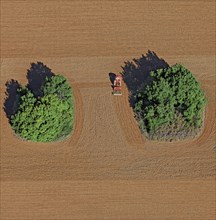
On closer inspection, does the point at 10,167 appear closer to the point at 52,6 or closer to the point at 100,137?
the point at 100,137

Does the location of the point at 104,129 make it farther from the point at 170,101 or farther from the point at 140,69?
the point at 140,69

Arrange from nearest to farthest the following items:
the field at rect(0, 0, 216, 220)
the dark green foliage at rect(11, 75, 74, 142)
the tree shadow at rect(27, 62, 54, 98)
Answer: the field at rect(0, 0, 216, 220) < the dark green foliage at rect(11, 75, 74, 142) < the tree shadow at rect(27, 62, 54, 98)

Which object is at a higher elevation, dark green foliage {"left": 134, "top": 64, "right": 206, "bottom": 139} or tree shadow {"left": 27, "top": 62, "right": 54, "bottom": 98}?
tree shadow {"left": 27, "top": 62, "right": 54, "bottom": 98}

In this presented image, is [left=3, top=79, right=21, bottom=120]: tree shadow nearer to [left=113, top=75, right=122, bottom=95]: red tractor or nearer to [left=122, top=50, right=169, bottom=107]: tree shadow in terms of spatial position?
[left=113, top=75, right=122, bottom=95]: red tractor

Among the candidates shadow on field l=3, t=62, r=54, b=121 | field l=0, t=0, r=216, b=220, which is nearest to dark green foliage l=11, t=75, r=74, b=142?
field l=0, t=0, r=216, b=220

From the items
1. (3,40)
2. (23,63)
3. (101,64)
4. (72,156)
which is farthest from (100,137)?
(3,40)
